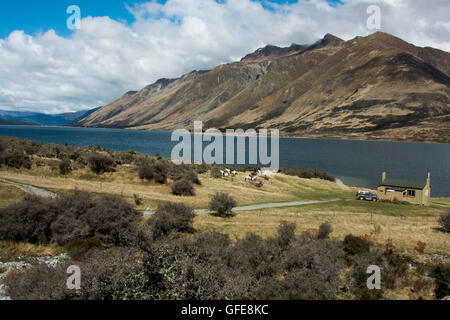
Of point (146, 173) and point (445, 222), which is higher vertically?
point (146, 173)

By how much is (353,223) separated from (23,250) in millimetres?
23421

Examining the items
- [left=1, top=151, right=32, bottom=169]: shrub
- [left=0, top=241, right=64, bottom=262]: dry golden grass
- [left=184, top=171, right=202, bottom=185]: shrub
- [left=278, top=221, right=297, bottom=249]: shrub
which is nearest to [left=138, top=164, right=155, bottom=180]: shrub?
[left=184, top=171, right=202, bottom=185]: shrub

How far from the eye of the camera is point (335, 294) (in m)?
10.1

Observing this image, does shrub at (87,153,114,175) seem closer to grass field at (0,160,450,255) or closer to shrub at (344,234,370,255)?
grass field at (0,160,450,255)

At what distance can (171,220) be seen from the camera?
18203 mm

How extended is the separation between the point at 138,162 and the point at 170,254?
34068mm

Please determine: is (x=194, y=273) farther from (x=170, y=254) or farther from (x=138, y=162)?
(x=138, y=162)

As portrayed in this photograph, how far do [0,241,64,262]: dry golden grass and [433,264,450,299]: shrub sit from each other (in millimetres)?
17373

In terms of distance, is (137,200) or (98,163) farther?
(98,163)

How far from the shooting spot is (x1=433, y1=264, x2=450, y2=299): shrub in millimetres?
11878

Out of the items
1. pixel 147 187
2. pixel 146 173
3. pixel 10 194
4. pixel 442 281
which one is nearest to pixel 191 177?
pixel 146 173

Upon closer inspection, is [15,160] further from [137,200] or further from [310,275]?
[310,275]

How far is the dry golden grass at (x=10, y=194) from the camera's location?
21475 mm
